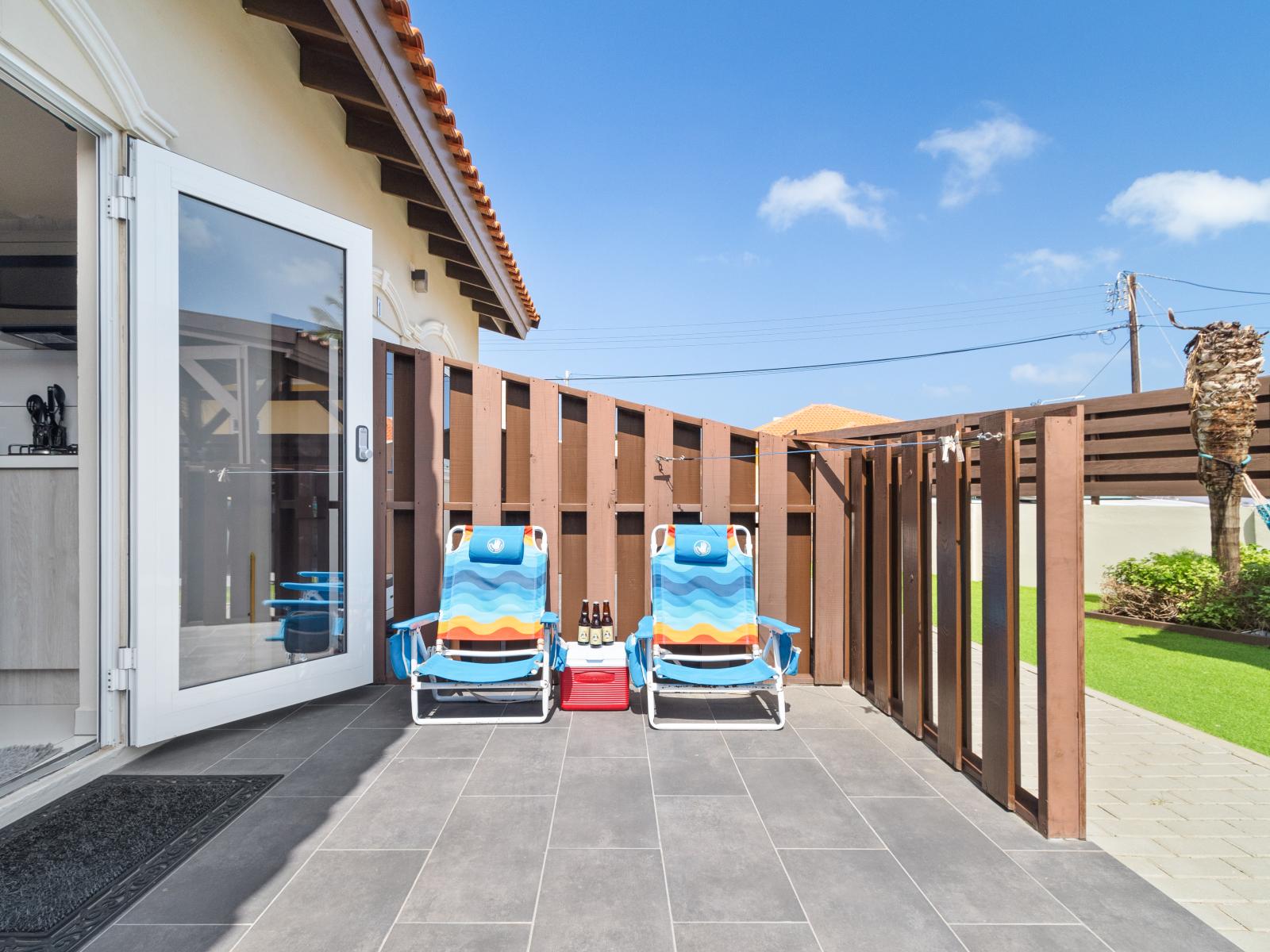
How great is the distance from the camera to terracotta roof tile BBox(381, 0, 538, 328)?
3105 millimetres

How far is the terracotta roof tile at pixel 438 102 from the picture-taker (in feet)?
10.2

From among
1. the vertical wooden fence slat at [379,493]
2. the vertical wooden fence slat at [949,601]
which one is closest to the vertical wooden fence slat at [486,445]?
the vertical wooden fence slat at [379,493]

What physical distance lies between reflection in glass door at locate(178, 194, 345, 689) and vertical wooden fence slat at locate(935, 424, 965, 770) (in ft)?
10.3

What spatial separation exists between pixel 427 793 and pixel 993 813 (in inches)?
84.9

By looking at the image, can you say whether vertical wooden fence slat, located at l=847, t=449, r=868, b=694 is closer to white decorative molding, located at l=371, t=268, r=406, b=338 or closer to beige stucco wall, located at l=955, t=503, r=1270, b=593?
white decorative molding, located at l=371, t=268, r=406, b=338

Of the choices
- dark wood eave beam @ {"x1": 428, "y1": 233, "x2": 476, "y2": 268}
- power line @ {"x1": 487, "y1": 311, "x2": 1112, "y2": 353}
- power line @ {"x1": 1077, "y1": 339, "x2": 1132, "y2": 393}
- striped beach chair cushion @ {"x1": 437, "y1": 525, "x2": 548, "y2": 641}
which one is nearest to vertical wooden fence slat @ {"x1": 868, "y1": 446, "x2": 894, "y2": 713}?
striped beach chair cushion @ {"x1": 437, "y1": 525, "x2": 548, "y2": 641}

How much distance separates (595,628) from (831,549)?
5.06 ft

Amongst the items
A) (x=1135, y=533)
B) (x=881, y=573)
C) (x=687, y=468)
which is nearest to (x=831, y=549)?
(x=881, y=573)

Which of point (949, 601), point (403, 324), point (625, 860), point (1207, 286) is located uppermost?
point (1207, 286)

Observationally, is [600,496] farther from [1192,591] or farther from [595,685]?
[1192,591]

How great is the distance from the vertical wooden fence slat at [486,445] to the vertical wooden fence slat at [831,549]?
2.04 metres

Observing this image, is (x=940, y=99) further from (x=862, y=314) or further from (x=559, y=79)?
(x=862, y=314)

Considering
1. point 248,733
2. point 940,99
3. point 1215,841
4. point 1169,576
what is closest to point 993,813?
point 1215,841

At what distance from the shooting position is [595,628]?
12.9 feet
